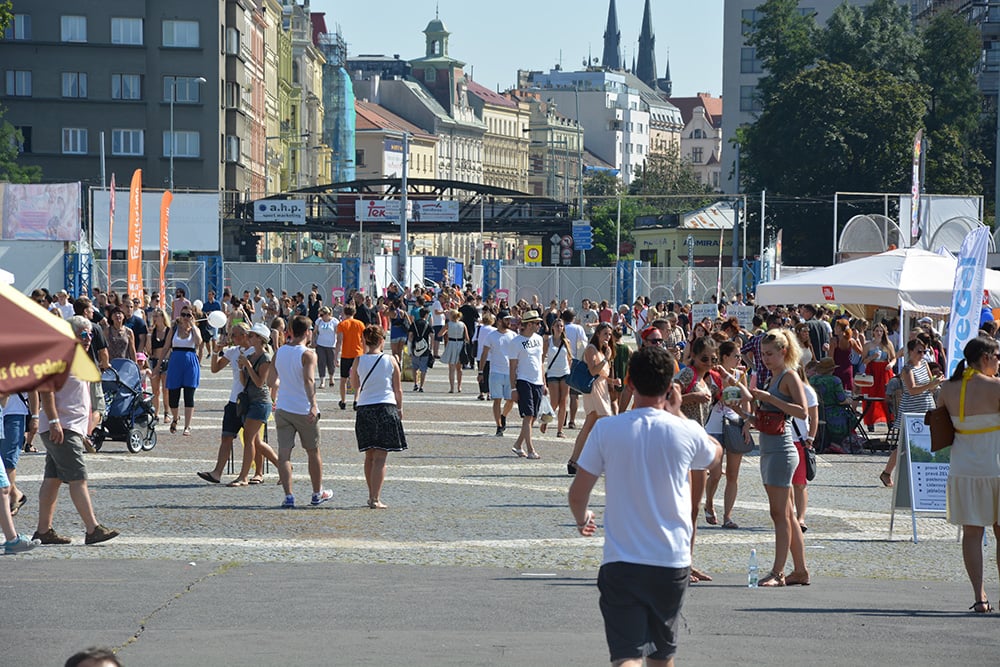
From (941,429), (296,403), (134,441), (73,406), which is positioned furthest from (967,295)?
(134,441)

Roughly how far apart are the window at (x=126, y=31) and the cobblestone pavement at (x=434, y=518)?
6589cm

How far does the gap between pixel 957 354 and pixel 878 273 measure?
269 inches

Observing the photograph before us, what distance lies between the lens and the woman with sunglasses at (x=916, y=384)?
53.0 feet

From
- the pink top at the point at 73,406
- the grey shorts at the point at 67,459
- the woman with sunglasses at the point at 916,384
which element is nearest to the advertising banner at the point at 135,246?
the woman with sunglasses at the point at 916,384

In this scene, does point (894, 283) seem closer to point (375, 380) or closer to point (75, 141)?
point (375, 380)

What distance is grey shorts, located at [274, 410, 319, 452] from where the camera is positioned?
1384 centimetres

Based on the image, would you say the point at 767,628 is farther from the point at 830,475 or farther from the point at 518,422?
the point at 518,422

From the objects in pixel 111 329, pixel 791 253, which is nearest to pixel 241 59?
pixel 791 253

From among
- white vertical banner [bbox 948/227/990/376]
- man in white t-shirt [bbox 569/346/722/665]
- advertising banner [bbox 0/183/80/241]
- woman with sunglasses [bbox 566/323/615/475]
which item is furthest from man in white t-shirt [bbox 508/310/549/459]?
advertising banner [bbox 0/183/80/241]

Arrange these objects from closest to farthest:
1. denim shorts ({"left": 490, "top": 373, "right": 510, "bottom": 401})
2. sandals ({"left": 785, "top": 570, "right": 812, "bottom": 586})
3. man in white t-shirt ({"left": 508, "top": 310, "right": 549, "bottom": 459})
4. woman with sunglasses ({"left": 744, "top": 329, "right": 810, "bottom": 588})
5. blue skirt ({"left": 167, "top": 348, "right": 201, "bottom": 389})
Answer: woman with sunglasses ({"left": 744, "top": 329, "right": 810, "bottom": 588}) → sandals ({"left": 785, "top": 570, "right": 812, "bottom": 586}) → man in white t-shirt ({"left": 508, "top": 310, "right": 549, "bottom": 459}) → blue skirt ({"left": 167, "top": 348, "right": 201, "bottom": 389}) → denim shorts ({"left": 490, "top": 373, "right": 510, "bottom": 401})

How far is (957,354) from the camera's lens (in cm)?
1465

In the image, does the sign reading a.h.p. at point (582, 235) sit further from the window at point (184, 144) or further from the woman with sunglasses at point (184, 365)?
the woman with sunglasses at point (184, 365)

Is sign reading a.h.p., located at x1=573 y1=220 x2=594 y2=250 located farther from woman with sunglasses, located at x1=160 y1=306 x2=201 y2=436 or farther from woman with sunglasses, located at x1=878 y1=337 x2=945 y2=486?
woman with sunglasses, located at x1=878 y1=337 x2=945 y2=486

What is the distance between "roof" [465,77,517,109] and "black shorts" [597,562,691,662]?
180m
